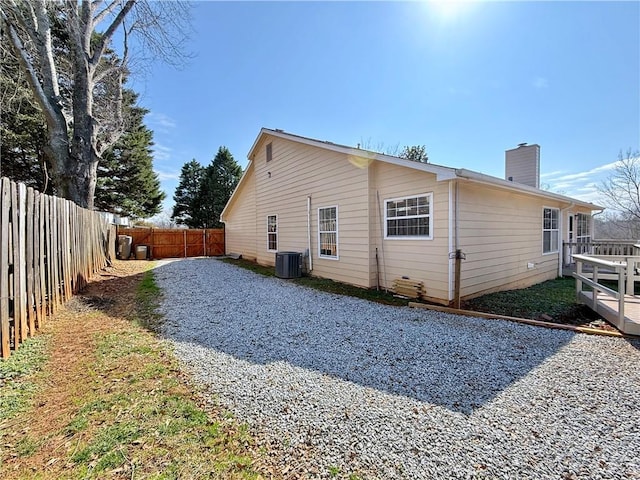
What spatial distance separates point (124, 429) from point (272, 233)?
34.6 feet

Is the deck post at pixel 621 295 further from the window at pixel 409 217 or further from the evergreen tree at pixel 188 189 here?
the evergreen tree at pixel 188 189

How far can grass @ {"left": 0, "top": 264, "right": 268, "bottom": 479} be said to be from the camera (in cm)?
195

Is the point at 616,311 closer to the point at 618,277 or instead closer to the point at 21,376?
the point at 618,277

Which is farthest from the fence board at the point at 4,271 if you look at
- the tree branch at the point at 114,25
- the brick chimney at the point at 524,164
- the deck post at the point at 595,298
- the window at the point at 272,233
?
the brick chimney at the point at 524,164

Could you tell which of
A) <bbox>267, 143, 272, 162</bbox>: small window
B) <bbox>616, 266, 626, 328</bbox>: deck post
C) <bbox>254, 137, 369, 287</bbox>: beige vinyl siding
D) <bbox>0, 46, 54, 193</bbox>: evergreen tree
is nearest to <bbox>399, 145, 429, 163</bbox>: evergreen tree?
<bbox>267, 143, 272, 162</bbox>: small window

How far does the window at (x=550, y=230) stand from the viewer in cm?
974

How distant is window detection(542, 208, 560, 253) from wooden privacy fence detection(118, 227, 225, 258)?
55.4 feet

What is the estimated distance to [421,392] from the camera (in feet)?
9.71

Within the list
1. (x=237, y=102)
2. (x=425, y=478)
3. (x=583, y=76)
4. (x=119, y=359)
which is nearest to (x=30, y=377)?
(x=119, y=359)

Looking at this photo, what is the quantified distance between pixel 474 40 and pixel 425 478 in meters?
10.1

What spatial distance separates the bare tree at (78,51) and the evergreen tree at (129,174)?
1193cm

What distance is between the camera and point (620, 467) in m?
2.00

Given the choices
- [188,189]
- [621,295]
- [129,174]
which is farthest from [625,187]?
[129,174]

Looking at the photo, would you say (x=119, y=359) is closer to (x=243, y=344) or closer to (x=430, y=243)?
(x=243, y=344)
